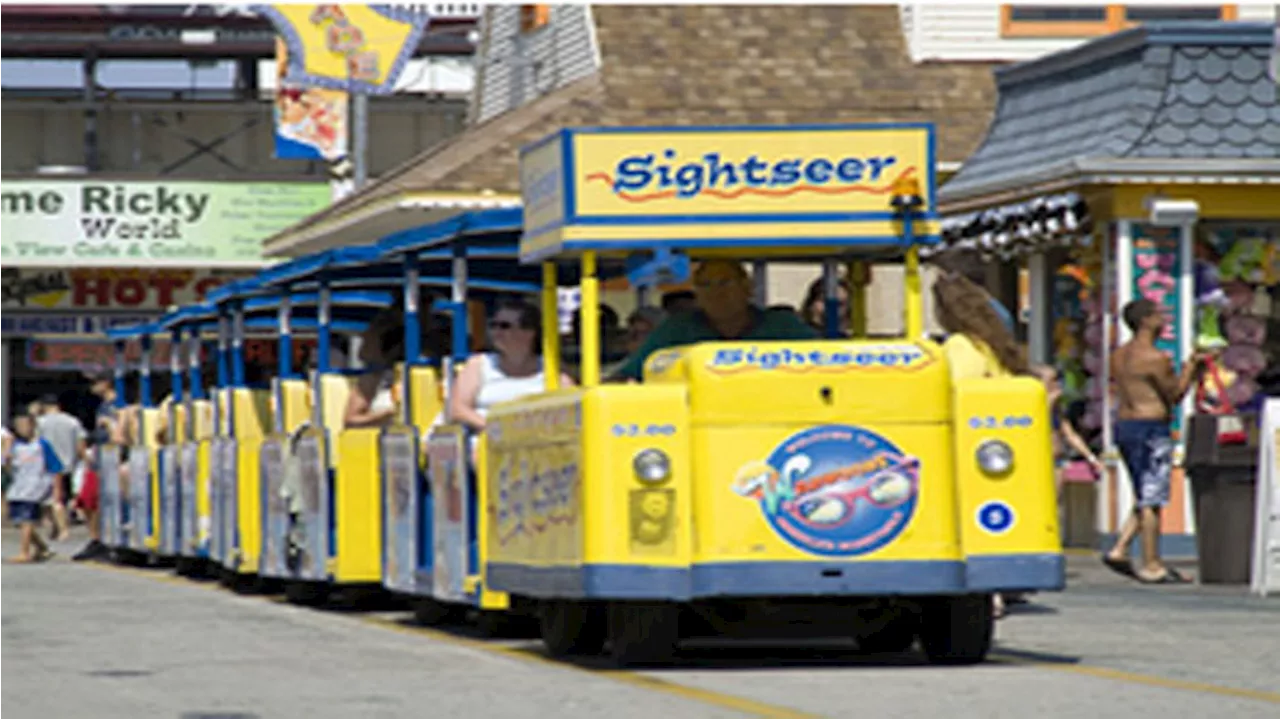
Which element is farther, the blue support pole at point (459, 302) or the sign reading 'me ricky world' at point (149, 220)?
the sign reading 'me ricky world' at point (149, 220)

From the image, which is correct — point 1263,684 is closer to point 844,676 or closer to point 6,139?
point 844,676

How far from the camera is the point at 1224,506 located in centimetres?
2028

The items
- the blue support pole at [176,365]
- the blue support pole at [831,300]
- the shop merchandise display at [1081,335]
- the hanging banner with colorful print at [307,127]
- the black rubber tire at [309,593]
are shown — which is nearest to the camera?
the blue support pole at [831,300]

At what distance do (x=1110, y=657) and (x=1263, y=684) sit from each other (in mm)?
1589

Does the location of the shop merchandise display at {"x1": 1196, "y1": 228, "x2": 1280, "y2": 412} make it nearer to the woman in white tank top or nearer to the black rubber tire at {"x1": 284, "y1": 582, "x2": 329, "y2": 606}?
the black rubber tire at {"x1": 284, "y1": 582, "x2": 329, "y2": 606}

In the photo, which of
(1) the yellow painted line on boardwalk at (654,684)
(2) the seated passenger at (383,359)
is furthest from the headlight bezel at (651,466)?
(2) the seated passenger at (383,359)

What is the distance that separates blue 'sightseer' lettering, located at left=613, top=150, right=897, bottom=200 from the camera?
13.6m

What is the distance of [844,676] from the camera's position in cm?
1254

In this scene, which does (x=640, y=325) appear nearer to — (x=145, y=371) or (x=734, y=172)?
(x=734, y=172)

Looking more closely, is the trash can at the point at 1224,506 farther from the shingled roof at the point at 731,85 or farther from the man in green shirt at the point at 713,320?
the shingled roof at the point at 731,85

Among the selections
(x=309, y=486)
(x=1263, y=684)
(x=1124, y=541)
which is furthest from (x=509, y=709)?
(x=1124, y=541)

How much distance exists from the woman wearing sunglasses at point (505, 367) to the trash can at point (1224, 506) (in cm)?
577

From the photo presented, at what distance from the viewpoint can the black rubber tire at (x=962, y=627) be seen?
43.1ft

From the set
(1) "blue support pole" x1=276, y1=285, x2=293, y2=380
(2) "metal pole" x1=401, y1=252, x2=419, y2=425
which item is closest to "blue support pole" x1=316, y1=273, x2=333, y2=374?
(1) "blue support pole" x1=276, y1=285, x2=293, y2=380
